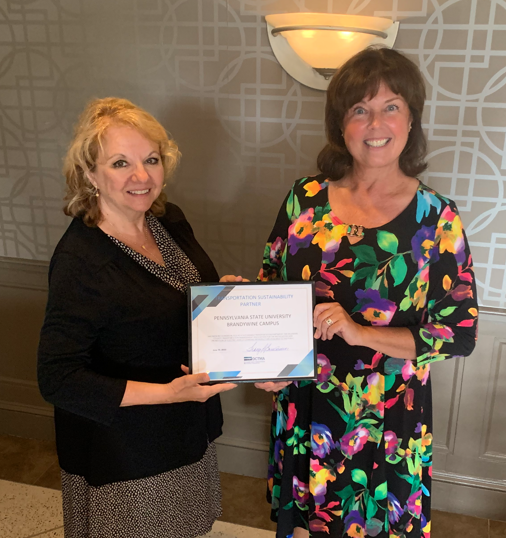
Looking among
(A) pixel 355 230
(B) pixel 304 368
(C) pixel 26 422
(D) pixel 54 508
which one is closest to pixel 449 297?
(A) pixel 355 230

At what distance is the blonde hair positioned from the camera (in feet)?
4.49

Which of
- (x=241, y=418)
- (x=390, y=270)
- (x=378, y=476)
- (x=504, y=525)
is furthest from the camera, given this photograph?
(x=241, y=418)

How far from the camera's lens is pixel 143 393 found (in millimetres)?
1351

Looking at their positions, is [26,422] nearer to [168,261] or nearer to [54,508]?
[54,508]

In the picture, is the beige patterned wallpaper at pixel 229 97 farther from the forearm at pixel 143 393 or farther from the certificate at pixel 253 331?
the forearm at pixel 143 393

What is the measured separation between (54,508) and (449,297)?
189 centimetres

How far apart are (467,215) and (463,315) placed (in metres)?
0.63

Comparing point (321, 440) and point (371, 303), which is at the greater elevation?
point (371, 303)

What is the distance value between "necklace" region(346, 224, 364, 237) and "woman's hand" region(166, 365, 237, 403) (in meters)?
0.50

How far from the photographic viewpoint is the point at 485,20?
1.74 m

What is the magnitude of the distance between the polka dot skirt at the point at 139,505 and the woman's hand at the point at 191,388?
0.31 metres

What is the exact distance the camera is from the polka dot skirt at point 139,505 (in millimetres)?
1487

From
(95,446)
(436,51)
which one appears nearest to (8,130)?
(95,446)

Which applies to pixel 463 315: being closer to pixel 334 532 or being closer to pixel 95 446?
pixel 334 532
